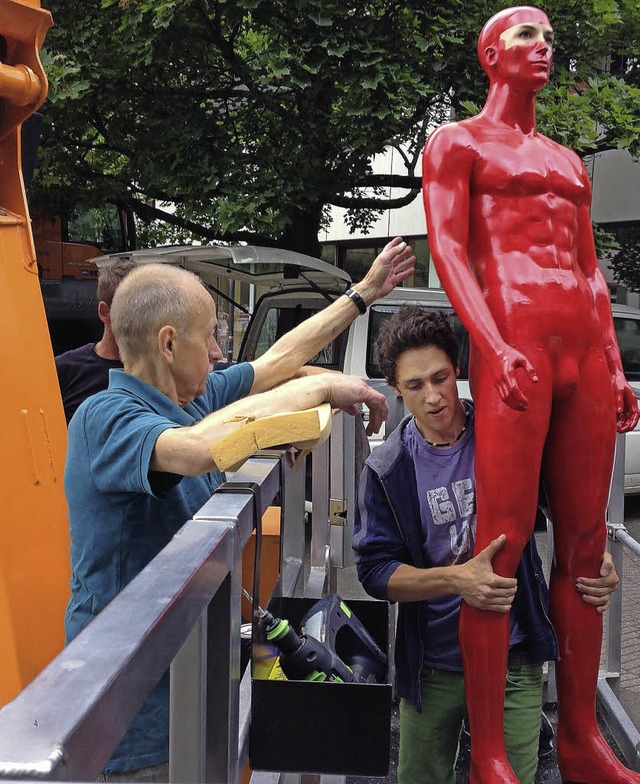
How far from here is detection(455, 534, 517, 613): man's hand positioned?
1879 mm

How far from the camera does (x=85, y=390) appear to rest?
3262 mm

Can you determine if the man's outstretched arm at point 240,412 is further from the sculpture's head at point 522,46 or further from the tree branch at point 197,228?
the tree branch at point 197,228

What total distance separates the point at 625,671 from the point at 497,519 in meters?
2.44

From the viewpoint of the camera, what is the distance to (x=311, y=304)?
6828mm

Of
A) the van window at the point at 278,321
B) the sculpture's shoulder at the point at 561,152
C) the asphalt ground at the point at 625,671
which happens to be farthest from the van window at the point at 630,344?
the sculpture's shoulder at the point at 561,152

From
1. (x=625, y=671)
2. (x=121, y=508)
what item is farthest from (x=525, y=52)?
(x=625, y=671)

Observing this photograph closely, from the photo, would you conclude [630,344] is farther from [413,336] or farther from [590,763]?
[413,336]

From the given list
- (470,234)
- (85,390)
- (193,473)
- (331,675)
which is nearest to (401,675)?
(331,675)

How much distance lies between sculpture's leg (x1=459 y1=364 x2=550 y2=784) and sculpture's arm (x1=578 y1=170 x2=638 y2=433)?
0.96 feet

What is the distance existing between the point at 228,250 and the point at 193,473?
506 cm

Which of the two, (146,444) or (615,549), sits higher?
(146,444)

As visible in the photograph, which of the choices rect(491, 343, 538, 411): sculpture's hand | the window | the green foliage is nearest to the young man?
rect(491, 343, 538, 411): sculpture's hand

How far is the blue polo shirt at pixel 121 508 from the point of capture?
1483mm

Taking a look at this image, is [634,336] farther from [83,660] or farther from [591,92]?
[83,660]
